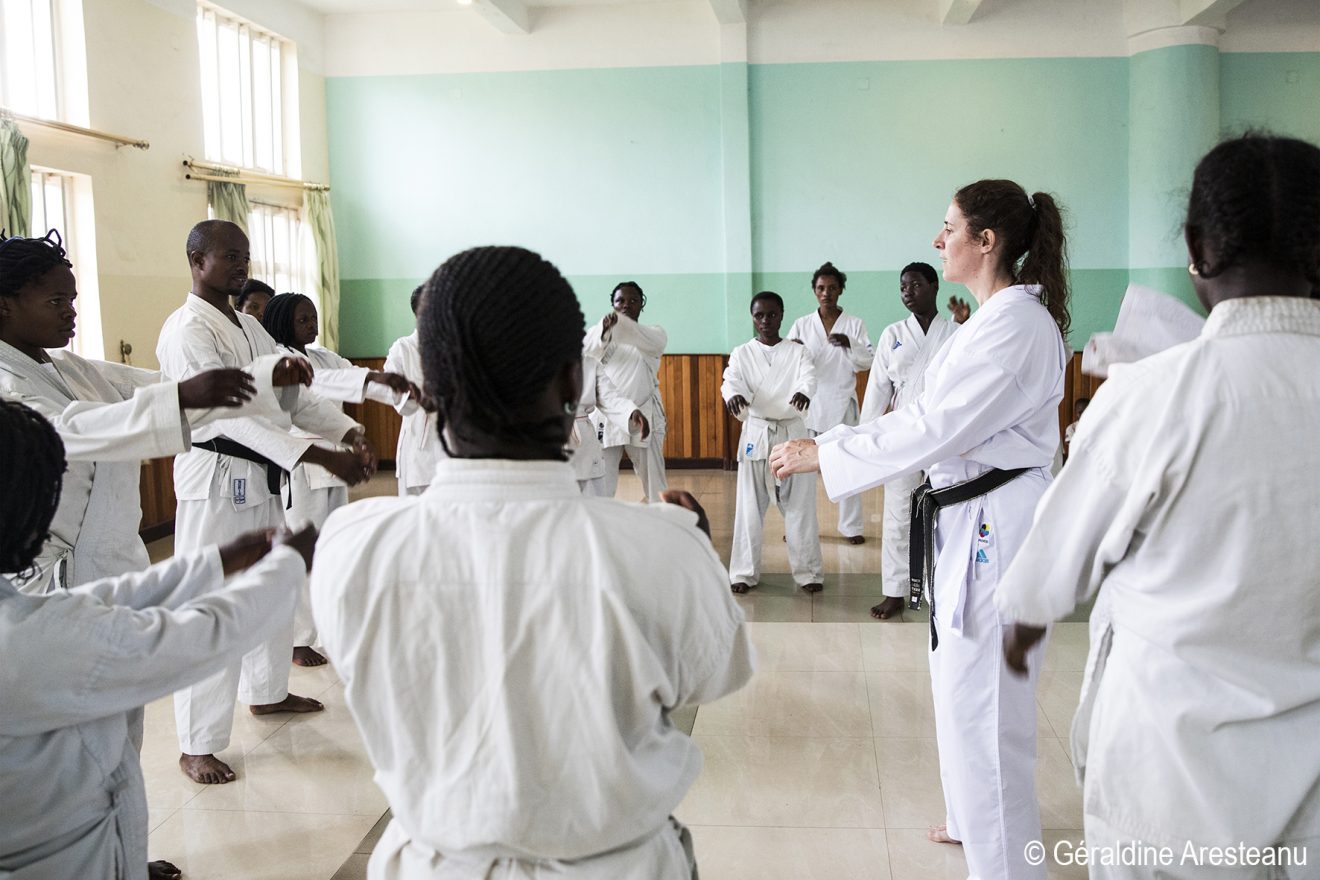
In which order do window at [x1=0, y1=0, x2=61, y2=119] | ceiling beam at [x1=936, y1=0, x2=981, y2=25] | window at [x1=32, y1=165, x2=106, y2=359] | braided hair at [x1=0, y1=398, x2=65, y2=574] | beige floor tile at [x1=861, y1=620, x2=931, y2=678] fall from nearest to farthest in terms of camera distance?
braided hair at [x1=0, y1=398, x2=65, y2=574]
beige floor tile at [x1=861, y1=620, x2=931, y2=678]
window at [x1=0, y1=0, x2=61, y2=119]
window at [x1=32, y1=165, x2=106, y2=359]
ceiling beam at [x1=936, y1=0, x2=981, y2=25]

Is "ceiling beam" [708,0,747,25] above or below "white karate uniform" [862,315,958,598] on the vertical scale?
above

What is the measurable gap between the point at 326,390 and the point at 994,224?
7.90 feet

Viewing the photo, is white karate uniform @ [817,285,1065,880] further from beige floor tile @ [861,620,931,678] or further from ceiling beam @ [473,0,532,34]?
ceiling beam @ [473,0,532,34]

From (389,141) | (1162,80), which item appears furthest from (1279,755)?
(389,141)

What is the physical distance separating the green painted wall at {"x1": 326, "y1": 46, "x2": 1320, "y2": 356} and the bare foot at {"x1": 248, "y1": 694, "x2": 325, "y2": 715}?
6.54m

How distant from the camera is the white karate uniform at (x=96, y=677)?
1.44 meters

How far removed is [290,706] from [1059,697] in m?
2.92

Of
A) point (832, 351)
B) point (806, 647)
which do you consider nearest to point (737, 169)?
point (832, 351)

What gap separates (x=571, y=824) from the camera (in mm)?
1146

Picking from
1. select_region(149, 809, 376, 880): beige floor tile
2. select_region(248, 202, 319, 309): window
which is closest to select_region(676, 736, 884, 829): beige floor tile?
select_region(149, 809, 376, 880): beige floor tile

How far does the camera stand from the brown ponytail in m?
2.51

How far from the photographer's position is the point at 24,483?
1570 millimetres

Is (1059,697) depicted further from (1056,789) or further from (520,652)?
(520,652)

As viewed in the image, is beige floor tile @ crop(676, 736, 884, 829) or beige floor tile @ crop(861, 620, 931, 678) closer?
beige floor tile @ crop(676, 736, 884, 829)
